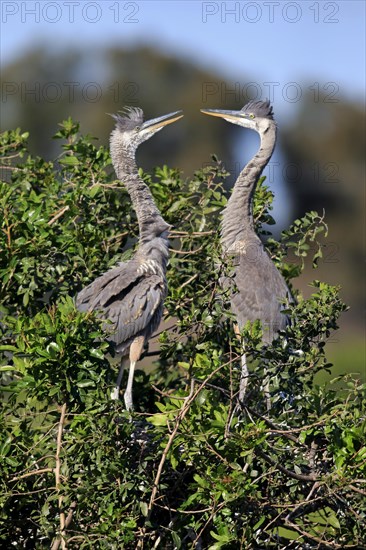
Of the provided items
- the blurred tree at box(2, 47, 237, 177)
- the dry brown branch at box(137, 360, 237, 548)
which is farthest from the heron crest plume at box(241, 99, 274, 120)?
the blurred tree at box(2, 47, 237, 177)

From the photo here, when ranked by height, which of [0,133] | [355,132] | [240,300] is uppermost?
[0,133]

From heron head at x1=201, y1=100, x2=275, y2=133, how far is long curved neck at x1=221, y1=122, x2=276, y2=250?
1.26 ft

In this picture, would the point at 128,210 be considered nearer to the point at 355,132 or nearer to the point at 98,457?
the point at 98,457

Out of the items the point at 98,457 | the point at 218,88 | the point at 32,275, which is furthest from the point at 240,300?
the point at 218,88

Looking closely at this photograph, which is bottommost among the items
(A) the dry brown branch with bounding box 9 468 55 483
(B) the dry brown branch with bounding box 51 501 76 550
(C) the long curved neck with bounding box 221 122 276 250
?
(B) the dry brown branch with bounding box 51 501 76 550

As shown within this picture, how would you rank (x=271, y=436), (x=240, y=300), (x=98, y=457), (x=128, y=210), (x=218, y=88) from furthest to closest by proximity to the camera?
1. (x=218, y=88)
2. (x=240, y=300)
3. (x=128, y=210)
4. (x=271, y=436)
5. (x=98, y=457)

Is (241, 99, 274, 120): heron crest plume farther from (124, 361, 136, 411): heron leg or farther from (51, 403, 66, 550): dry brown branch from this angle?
(51, 403, 66, 550): dry brown branch

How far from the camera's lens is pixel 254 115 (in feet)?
27.5

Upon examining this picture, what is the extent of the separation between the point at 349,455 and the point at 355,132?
31.5 m

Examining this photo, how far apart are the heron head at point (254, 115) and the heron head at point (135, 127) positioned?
509 millimetres

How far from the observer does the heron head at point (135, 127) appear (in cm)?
790

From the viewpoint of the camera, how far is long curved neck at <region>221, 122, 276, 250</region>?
7.53m

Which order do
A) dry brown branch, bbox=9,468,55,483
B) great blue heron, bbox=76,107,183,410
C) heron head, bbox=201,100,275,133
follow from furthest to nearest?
heron head, bbox=201,100,275,133
great blue heron, bbox=76,107,183,410
dry brown branch, bbox=9,468,55,483

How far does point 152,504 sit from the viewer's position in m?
4.92
